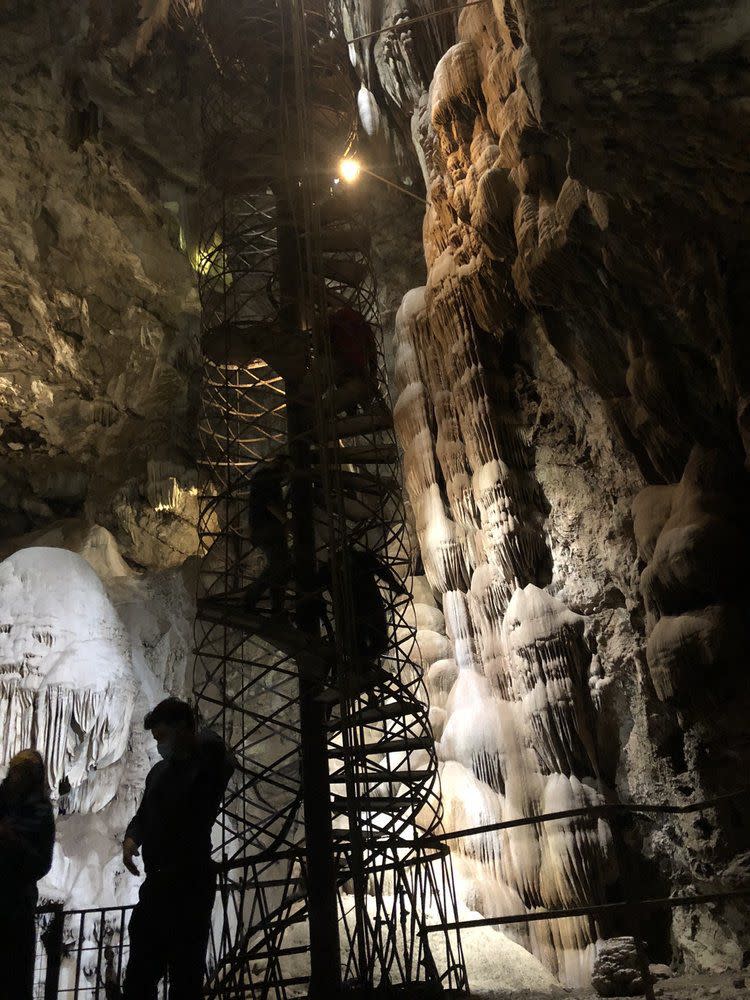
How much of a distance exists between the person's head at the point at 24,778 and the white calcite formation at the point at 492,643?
12.5 ft

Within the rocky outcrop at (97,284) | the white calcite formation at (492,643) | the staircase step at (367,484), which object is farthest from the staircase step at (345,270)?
the rocky outcrop at (97,284)

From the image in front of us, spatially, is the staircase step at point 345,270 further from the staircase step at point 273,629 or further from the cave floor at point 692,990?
the cave floor at point 692,990

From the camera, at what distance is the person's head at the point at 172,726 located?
3.38 m

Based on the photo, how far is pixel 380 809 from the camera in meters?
5.18

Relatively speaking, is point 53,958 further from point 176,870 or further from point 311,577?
point 311,577

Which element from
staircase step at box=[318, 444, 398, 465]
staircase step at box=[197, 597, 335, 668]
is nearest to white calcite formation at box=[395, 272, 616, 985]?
staircase step at box=[318, 444, 398, 465]

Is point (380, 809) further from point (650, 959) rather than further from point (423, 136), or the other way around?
point (423, 136)

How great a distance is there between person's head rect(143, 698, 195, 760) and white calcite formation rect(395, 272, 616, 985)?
3569mm

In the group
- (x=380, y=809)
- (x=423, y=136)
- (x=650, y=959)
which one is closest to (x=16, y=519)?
(x=423, y=136)

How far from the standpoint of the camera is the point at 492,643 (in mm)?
7324

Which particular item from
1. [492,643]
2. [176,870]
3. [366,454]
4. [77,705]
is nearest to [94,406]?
[77,705]

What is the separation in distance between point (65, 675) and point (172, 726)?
16.8 feet

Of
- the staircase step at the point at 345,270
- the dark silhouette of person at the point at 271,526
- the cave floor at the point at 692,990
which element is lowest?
the cave floor at the point at 692,990

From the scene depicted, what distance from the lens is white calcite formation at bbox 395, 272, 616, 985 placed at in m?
6.15
